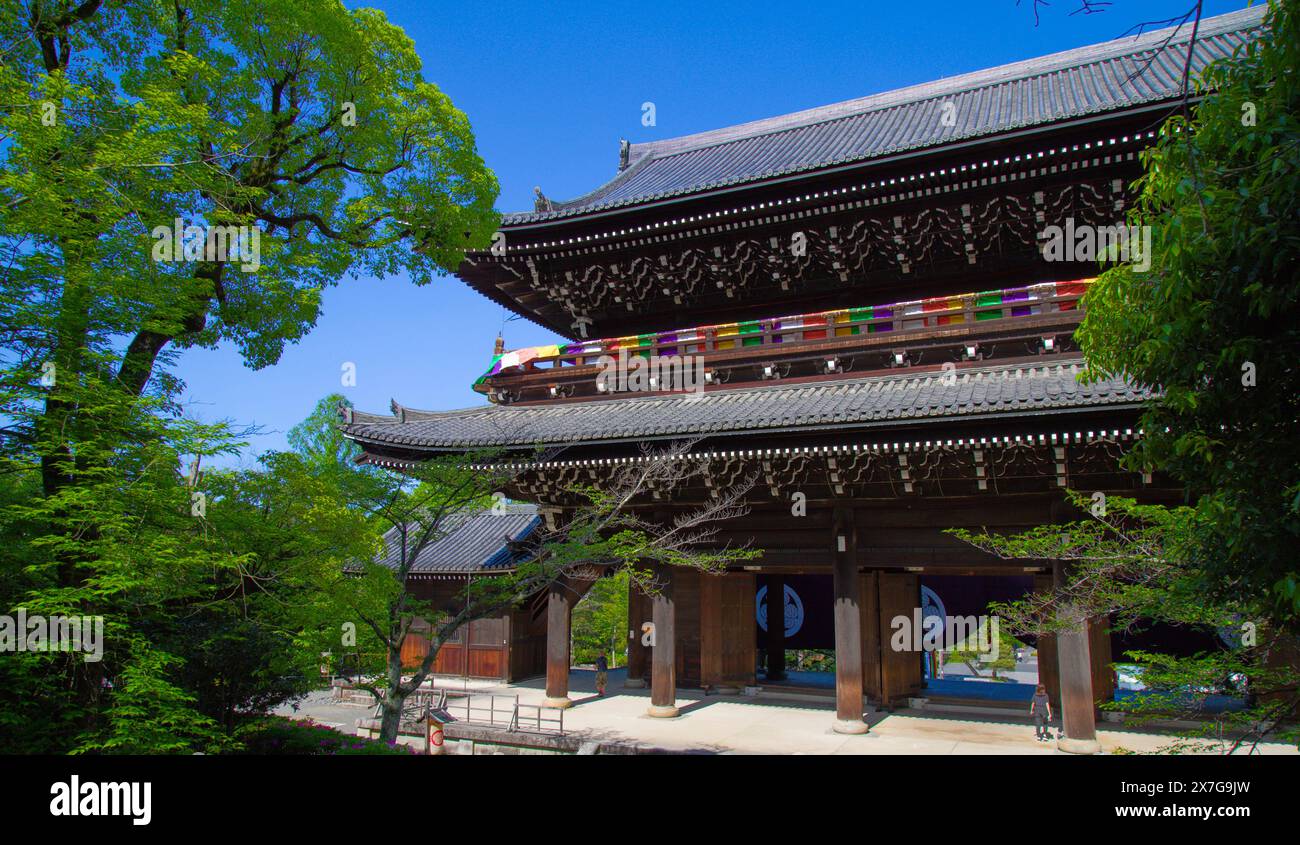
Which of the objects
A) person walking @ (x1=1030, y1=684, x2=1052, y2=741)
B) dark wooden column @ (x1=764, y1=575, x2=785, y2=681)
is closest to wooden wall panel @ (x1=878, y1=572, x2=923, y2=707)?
person walking @ (x1=1030, y1=684, x2=1052, y2=741)

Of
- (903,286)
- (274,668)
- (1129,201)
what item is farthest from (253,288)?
(1129,201)

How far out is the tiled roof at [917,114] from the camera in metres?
14.8

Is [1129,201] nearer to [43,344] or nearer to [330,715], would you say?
[43,344]

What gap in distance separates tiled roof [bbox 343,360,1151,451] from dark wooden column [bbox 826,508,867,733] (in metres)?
2.45

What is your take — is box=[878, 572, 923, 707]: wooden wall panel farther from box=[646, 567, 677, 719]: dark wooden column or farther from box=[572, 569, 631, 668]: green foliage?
box=[572, 569, 631, 668]: green foliage

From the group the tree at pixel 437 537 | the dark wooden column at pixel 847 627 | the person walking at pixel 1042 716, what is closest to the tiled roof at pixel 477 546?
the tree at pixel 437 537

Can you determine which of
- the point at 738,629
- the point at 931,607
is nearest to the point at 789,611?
the point at 738,629

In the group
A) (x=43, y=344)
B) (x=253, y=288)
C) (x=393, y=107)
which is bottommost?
(x=43, y=344)

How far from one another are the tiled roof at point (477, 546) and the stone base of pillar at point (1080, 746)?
1273 centimetres

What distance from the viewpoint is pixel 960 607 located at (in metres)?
17.6

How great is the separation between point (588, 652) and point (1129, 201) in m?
20.5

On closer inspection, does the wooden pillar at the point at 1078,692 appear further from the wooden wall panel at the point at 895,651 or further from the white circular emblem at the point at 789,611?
the white circular emblem at the point at 789,611
